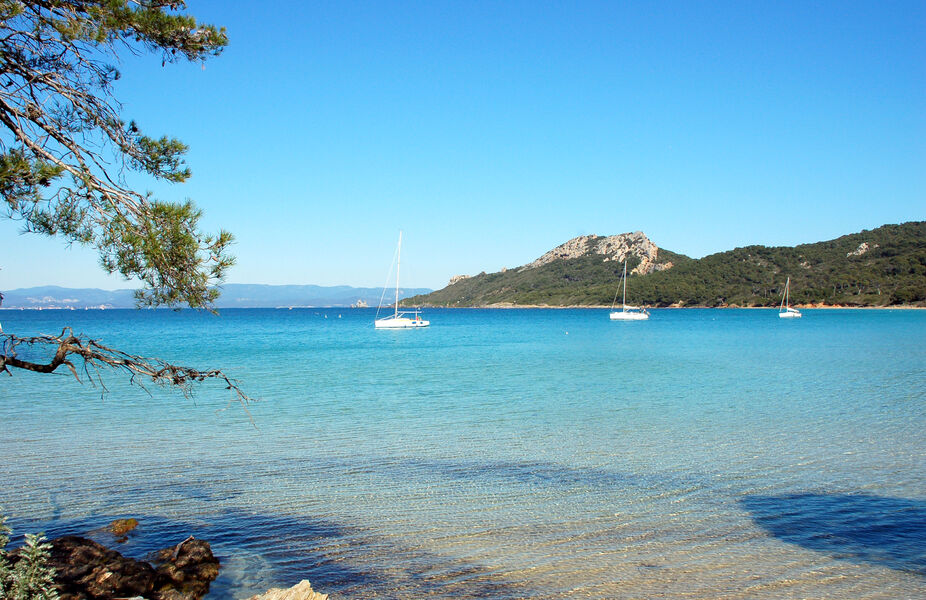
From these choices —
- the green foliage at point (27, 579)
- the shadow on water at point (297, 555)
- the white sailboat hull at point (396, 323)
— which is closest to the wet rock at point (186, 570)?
the shadow on water at point (297, 555)

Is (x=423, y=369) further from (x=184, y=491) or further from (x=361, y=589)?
(x=361, y=589)

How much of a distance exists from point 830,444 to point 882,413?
484 cm

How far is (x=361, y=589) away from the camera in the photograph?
6.32 m

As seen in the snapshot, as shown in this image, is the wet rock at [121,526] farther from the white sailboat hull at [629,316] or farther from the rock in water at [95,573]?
the white sailboat hull at [629,316]

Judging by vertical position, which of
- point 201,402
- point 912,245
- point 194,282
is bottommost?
point 201,402

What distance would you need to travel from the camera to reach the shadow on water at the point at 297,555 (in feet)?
20.8

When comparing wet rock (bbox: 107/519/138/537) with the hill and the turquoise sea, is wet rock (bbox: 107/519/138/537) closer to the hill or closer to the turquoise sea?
the turquoise sea

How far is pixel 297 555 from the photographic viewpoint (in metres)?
7.16

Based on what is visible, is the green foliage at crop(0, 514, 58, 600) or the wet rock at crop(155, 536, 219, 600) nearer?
the green foliage at crop(0, 514, 58, 600)

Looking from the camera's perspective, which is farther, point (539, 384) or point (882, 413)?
point (539, 384)

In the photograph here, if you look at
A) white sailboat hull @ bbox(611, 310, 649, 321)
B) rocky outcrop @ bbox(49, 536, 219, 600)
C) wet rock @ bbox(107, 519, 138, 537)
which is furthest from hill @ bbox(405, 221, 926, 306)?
rocky outcrop @ bbox(49, 536, 219, 600)

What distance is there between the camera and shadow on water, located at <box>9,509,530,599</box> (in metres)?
6.35

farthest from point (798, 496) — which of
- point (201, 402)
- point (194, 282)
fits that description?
point (201, 402)

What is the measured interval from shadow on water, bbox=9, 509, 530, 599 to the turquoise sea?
0.03m
